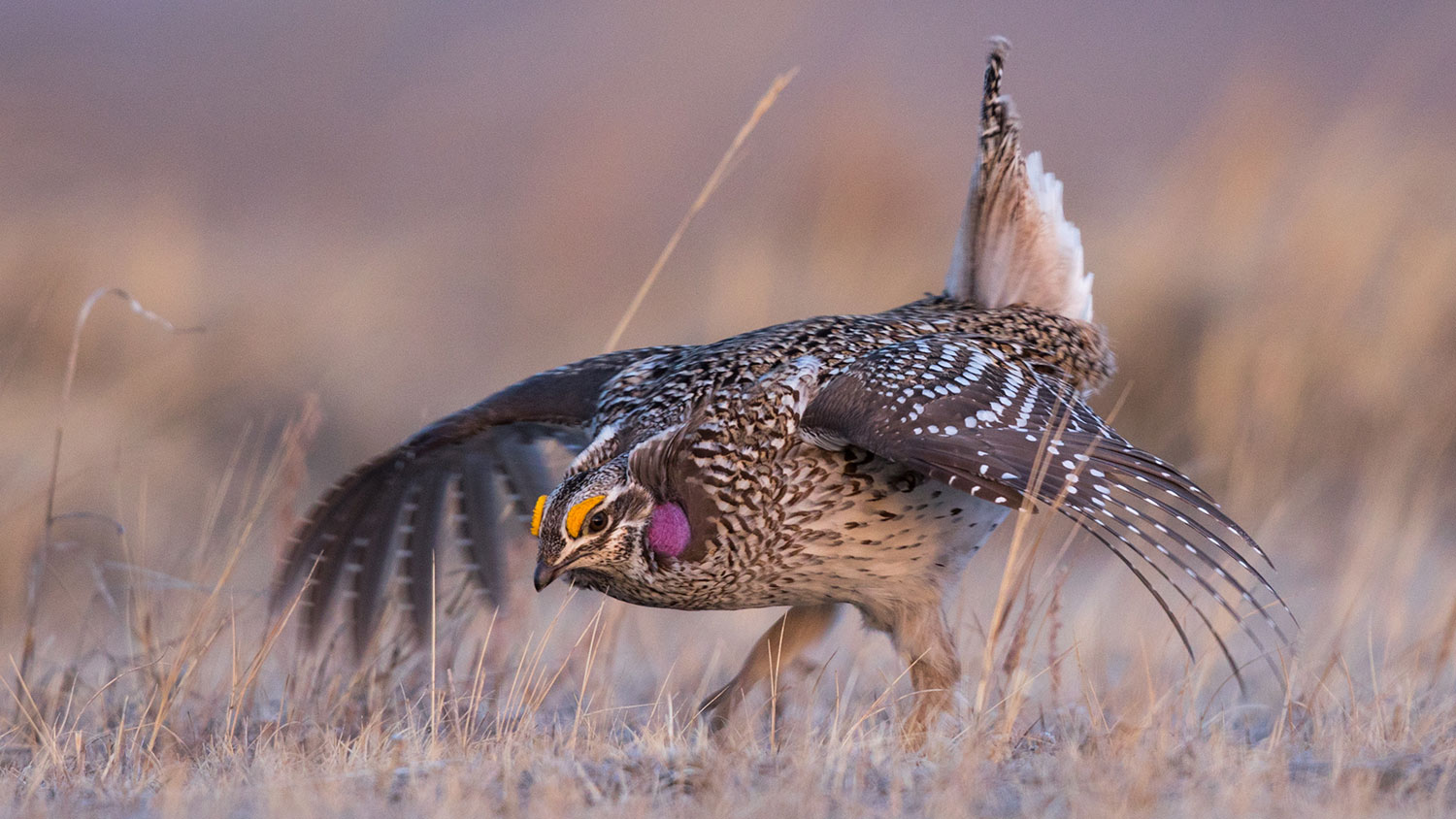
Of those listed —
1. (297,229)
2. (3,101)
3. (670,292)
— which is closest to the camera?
(670,292)

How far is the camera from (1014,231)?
4.44 metres

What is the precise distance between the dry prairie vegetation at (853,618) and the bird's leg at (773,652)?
0.27ft

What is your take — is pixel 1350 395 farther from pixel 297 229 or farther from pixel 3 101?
pixel 3 101

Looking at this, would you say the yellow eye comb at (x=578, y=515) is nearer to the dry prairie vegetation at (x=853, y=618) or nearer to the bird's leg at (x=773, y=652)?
the dry prairie vegetation at (x=853, y=618)

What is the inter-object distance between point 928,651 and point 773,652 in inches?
18.8

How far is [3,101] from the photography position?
1015 inches

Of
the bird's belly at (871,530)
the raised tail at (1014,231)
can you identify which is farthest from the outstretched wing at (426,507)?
the raised tail at (1014,231)

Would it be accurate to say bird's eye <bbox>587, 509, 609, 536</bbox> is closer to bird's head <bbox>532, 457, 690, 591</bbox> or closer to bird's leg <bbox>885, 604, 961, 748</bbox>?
bird's head <bbox>532, 457, 690, 591</bbox>

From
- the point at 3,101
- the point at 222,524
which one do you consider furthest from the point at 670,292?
the point at 3,101

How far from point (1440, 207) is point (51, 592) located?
24.8 ft

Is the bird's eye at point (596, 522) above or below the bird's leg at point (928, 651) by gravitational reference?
above

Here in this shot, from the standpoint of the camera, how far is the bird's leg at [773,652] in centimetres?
388

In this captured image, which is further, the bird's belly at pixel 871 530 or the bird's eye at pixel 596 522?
the bird's belly at pixel 871 530

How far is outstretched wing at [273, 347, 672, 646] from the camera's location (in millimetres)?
4258
